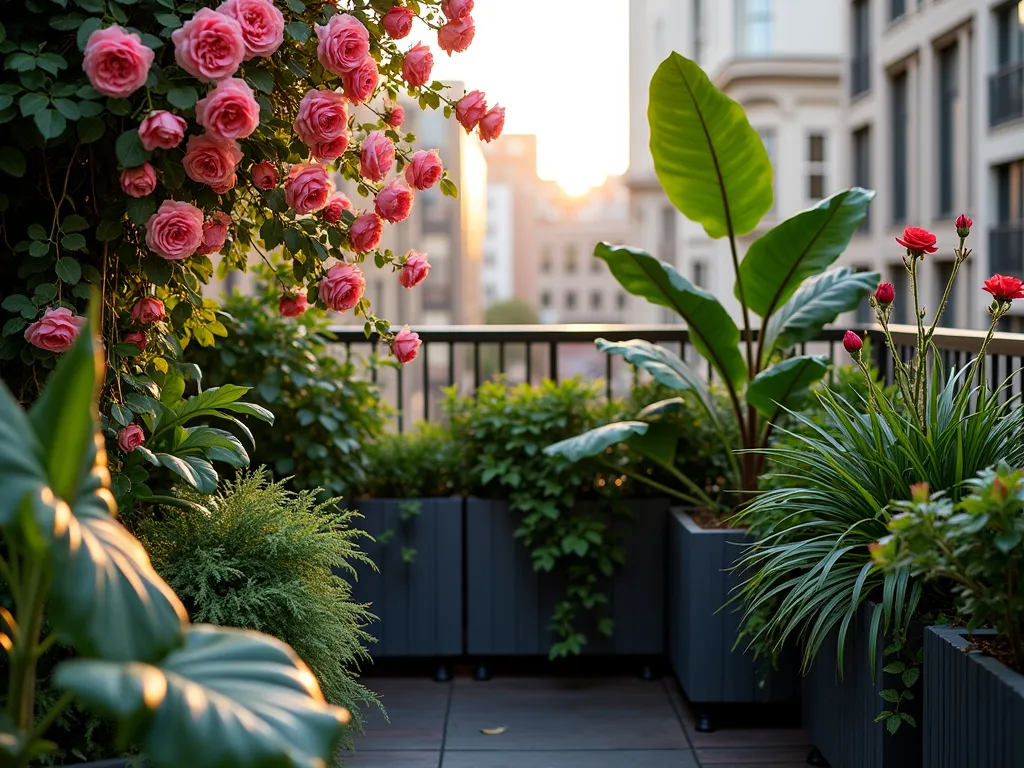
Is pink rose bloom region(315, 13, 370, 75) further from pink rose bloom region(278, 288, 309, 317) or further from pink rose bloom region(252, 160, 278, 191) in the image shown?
pink rose bloom region(278, 288, 309, 317)

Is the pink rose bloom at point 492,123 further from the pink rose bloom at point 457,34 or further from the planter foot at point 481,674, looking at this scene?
the planter foot at point 481,674

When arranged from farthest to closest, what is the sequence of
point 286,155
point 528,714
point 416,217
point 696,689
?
1. point 416,217
2. point 528,714
3. point 696,689
4. point 286,155

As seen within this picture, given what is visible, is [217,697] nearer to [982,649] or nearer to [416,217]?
[982,649]

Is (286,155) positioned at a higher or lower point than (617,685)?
higher

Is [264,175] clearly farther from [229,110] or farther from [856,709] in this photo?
[856,709]

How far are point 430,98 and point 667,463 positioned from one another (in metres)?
1.64

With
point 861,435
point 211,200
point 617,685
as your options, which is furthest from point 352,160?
point 617,685

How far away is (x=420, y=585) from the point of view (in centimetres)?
429

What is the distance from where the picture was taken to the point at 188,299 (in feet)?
9.48

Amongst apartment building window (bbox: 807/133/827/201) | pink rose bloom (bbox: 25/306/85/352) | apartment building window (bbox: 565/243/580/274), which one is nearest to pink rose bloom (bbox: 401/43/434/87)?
pink rose bloom (bbox: 25/306/85/352)

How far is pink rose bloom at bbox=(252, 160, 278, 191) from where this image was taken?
273 cm

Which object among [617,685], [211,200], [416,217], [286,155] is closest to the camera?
[211,200]

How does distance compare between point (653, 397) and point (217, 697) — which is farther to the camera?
point (653, 397)

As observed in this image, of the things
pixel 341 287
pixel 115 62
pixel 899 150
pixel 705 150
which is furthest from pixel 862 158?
pixel 115 62
